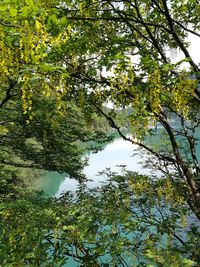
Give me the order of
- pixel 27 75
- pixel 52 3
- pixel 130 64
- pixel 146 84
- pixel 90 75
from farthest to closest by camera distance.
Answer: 1. pixel 90 75
2. pixel 52 3
3. pixel 146 84
4. pixel 130 64
5. pixel 27 75

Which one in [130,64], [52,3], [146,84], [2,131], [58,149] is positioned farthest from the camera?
[58,149]

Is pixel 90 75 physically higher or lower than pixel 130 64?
higher

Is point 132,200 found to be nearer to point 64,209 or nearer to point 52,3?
point 64,209

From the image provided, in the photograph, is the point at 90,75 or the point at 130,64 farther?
the point at 90,75

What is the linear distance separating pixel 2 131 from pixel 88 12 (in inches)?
278

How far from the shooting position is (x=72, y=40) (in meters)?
5.24

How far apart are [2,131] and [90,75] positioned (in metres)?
6.91

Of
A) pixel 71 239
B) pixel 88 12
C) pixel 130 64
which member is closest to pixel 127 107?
pixel 130 64

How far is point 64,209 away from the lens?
555 cm

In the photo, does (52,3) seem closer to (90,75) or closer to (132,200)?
(90,75)

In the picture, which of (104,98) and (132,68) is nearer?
(132,68)

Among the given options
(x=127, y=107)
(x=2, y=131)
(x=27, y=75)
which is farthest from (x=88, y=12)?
(x=2, y=131)

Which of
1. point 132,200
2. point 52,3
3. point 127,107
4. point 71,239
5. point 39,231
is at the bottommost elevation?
point 71,239

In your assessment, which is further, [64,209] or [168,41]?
[168,41]
